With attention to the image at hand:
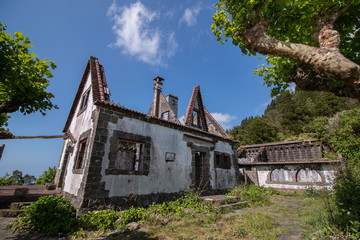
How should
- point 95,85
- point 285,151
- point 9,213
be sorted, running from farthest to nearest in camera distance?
point 285,151
point 95,85
point 9,213

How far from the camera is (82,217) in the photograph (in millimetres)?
5117

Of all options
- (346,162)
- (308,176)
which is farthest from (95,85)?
(346,162)

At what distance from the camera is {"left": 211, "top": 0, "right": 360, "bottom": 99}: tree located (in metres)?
3.22

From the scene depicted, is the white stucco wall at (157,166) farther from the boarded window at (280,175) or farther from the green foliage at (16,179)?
the green foliage at (16,179)

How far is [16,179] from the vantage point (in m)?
13.1

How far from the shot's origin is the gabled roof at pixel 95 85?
7.55 m

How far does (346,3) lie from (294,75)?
189 centimetres

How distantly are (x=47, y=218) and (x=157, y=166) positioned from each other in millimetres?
4131

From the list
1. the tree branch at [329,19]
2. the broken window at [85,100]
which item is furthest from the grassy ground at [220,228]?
the broken window at [85,100]

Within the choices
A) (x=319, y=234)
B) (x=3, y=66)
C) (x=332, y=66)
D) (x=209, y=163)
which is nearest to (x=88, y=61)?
(x=3, y=66)

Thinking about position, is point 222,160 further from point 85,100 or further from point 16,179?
point 16,179

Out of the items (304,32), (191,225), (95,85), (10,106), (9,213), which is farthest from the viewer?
(95,85)

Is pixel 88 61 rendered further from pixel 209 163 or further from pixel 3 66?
pixel 209 163

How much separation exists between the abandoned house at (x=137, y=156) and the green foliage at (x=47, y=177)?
337 cm
